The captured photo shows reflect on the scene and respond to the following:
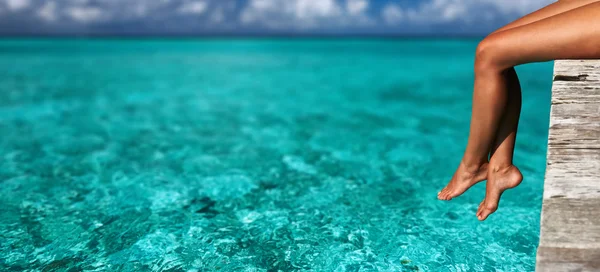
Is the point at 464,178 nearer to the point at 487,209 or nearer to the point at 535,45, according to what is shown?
the point at 487,209

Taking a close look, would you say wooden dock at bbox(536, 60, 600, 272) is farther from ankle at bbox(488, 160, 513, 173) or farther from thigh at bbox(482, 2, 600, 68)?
ankle at bbox(488, 160, 513, 173)

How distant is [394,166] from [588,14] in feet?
8.73

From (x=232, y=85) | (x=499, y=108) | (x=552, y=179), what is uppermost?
(x=499, y=108)

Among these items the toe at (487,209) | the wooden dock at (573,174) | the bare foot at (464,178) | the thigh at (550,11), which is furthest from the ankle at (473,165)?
the thigh at (550,11)

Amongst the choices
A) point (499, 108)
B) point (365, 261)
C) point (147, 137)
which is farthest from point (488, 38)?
point (147, 137)

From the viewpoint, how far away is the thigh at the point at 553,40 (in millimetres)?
1599

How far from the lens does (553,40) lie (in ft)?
5.38

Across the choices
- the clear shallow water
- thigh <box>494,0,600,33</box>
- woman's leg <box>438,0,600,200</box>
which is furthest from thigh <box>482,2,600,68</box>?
the clear shallow water

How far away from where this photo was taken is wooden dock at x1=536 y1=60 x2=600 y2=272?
1.57 metres

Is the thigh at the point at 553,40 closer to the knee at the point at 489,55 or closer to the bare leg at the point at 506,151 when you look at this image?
the knee at the point at 489,55

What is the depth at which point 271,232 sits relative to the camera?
105 inches

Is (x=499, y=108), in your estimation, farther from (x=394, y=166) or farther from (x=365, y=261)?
(x=394, y=166)

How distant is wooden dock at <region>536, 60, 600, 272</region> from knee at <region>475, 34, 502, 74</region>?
0.23 meters

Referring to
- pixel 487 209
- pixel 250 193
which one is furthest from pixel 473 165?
pixel 250 193
